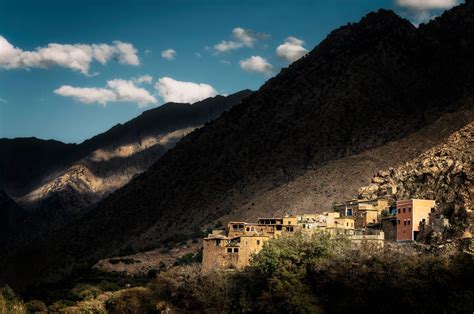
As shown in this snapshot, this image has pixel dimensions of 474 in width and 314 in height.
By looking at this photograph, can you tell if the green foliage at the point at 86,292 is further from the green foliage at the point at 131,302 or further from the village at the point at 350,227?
the village at the point at 350,227

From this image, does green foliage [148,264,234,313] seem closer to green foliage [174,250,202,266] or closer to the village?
the village

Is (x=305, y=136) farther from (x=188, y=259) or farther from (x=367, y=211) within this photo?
(x=367, y=211)

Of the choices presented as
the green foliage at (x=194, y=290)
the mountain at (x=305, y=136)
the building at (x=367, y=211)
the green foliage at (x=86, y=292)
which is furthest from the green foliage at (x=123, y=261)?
the building at (x=367, y=211)

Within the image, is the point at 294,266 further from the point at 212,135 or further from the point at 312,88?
the point at 212,135

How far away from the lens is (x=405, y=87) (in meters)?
132

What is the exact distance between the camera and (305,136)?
418 feet

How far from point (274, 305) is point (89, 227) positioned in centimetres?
9003

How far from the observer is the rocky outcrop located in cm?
7294

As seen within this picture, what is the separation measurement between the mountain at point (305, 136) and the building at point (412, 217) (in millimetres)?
31404

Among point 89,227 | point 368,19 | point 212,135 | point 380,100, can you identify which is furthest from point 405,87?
point 89,227

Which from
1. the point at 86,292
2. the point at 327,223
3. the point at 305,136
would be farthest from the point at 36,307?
the point at 305,136

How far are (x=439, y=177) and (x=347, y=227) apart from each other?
906 centimetres

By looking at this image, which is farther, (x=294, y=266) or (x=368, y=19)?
(x=368, y=19)

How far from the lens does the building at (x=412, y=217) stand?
70.8 meters
